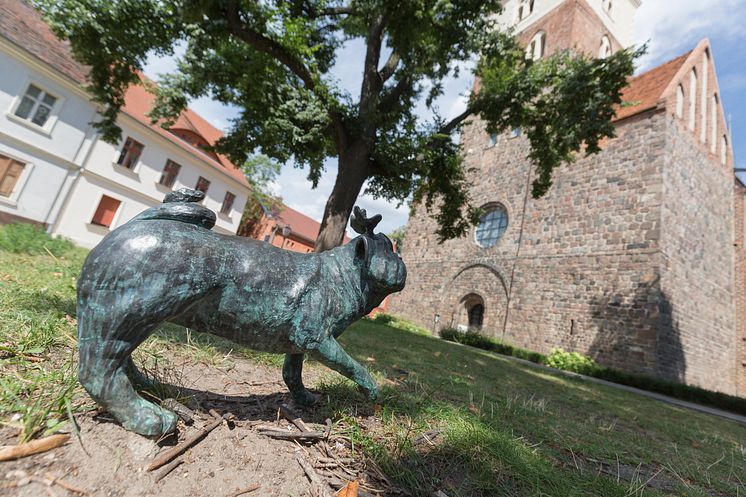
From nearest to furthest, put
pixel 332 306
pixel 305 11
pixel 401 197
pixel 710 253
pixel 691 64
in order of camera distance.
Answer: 1. pixel 332 306
2. pixel 305 11
3. pixel 401 197
4. pixel 710 253
5. pixel 691 64

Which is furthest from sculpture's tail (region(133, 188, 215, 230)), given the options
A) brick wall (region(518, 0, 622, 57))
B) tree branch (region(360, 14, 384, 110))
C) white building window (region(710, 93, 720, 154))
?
brick wall (region(518, 0, 622, 57))

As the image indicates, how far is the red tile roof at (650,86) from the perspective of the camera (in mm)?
13047

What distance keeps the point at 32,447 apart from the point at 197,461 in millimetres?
520

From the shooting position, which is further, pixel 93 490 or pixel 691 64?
pixel 691 64

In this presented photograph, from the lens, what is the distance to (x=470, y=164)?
64.6 ft

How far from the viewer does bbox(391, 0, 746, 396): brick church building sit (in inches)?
448

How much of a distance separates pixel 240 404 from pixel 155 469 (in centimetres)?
70

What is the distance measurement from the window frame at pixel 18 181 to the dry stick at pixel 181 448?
17410 mm

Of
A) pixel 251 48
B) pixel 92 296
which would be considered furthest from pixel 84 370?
pixel 251 48

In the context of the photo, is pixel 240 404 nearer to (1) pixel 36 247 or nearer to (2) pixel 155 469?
(2) pixel 155 469

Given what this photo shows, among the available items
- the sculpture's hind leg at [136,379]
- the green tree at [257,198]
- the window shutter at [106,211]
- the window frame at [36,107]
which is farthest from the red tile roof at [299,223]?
the sculpture's hind leg at [136,379]

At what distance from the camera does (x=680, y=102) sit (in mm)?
13531

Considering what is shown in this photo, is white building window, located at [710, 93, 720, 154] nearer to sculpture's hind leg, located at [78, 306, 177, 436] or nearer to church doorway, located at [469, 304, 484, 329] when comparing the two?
church doorway, located at [469, 304, 484, 329]

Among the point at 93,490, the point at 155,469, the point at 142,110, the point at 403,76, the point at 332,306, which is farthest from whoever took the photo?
the point at 142,110
